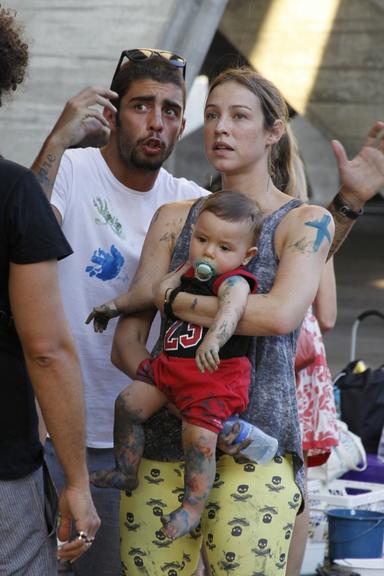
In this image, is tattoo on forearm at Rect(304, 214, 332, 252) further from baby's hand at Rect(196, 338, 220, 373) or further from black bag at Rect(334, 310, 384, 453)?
black bag at Rect(334, 310, 384, 453)

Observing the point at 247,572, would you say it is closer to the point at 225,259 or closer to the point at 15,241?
the point at 225,259

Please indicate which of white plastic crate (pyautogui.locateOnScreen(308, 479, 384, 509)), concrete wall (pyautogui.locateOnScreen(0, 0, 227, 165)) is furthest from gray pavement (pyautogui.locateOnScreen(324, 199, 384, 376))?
white plastic crate (pyautogui.locateOnScreen(308, 479, 384, 509))

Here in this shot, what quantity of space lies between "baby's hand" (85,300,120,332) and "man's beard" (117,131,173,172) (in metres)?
0.64

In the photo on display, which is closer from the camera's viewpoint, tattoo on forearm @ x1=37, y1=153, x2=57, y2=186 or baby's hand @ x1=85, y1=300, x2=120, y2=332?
baby's hand @ x1=85, y1=300, x2=120, y2=332

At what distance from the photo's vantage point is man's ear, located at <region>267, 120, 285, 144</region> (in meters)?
3.95

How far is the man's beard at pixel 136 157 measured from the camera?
4398 mm

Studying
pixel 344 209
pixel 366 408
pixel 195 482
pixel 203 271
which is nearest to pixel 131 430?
pixel 195 482

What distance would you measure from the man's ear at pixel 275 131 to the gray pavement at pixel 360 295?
7922mm

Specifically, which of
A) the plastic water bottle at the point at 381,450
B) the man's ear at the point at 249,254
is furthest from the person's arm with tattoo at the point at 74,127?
the plastic water bottle at the point at 381,450

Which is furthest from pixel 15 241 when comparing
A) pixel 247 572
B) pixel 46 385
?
pixel 247 572

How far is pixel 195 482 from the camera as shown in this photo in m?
3.49

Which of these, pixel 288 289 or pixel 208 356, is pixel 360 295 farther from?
pixel 208 356

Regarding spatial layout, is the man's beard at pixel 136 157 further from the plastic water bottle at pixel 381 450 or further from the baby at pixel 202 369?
the plastic water bottle at pixel 381 450

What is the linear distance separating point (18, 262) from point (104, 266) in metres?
1.25
